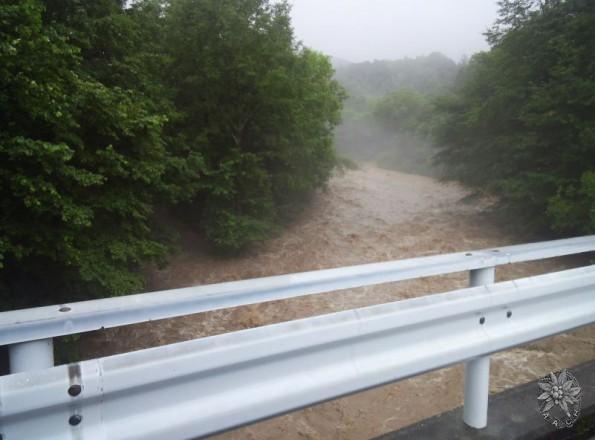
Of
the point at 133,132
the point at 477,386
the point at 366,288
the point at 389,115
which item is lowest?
the point at 366,288

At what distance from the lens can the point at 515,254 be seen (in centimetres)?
150

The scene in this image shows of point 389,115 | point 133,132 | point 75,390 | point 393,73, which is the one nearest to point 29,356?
point 75,390

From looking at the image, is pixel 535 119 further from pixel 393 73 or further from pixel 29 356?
pixel 393 73

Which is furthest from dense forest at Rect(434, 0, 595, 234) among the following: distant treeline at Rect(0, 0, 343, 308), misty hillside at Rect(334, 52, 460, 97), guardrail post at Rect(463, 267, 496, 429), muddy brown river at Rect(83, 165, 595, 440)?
misty hillside at Rect(334, 52, 460, 97)

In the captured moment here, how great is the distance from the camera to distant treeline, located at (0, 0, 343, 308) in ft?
15.6

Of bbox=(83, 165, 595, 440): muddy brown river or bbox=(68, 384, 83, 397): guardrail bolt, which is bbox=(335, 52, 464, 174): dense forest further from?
bbox=(68, 384, 83, 397): guardrail bolt

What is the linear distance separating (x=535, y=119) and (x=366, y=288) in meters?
5.15

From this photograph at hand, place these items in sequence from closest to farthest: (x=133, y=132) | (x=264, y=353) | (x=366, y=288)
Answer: (x=264, y=353) < (x=133, y=132) < (x=366, y=288)

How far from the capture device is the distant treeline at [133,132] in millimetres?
4762

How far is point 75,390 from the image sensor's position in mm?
850

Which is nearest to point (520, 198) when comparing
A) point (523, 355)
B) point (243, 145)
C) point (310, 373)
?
point (523, 355)

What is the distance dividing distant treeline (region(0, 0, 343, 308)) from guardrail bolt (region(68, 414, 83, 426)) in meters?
4.23

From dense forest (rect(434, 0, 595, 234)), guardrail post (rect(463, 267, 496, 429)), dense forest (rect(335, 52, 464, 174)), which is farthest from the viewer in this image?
dense forest (rect(335, 52, 464, 174))

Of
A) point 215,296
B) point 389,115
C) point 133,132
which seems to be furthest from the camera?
point 389,115
